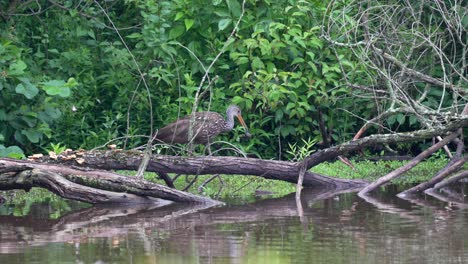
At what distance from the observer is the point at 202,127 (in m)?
13.5

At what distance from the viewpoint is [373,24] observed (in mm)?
14125

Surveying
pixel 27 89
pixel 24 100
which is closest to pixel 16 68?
pixel 27 89

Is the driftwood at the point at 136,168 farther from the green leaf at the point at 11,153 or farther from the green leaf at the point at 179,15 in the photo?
the green leaf at the point at 179,15

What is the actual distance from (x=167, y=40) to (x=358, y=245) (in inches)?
254

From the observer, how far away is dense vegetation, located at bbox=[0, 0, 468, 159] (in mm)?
14141

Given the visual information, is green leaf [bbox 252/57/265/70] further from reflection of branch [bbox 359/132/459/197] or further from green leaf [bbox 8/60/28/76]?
green leaf [bbox 8/60/28/76]

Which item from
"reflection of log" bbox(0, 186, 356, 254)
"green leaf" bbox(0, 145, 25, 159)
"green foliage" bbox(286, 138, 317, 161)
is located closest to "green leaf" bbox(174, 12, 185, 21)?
"green foliage" bbox(286, 138, 317, 161)

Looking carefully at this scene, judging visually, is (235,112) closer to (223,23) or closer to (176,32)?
(223,23)

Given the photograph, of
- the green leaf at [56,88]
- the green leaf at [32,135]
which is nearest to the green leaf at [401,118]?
the green leaf at [56,88]

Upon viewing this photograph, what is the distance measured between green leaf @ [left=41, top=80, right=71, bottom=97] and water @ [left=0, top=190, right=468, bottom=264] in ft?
7.75

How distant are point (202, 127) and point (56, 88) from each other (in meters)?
1.87

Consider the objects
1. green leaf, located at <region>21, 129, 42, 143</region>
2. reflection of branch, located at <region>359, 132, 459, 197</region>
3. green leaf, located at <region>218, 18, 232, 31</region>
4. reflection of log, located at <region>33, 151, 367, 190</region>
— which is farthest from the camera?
green leaf, located at <region>218, 18, 232, 31</region>

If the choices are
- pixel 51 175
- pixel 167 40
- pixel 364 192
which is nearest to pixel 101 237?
pixel 51 175

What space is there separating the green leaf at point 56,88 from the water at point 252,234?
2363 mm
